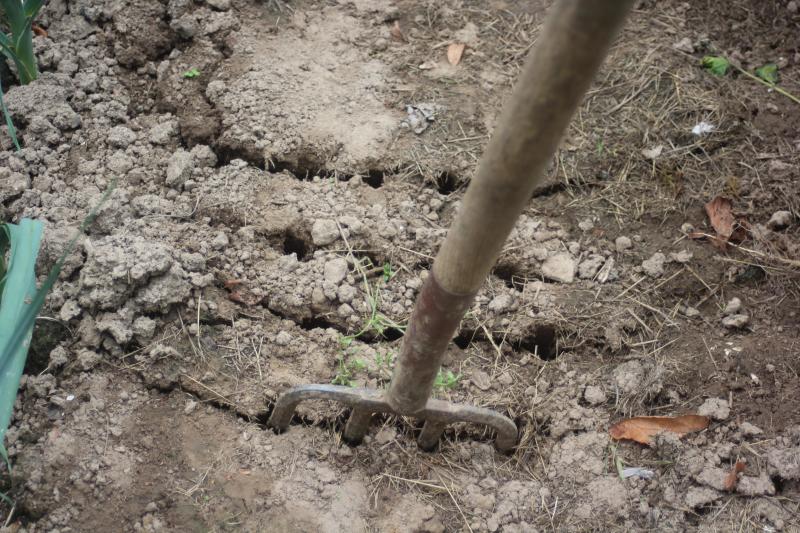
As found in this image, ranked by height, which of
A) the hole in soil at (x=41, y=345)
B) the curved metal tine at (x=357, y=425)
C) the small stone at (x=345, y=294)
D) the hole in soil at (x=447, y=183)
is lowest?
the hole in soil at (x=41, y=345)

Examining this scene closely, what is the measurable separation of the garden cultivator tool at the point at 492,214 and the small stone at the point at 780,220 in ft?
3.85

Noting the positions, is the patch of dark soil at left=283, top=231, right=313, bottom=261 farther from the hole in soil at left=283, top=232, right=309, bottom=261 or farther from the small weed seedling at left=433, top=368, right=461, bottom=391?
the small weed seedling at left=433, top=368, right=461, bottom=391

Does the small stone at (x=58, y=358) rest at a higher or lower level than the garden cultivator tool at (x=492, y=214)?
lower

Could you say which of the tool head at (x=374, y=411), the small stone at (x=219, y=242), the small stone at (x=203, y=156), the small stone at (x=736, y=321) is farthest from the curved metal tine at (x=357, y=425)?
the small stone at (x=736, y=321)

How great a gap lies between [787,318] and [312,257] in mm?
1469

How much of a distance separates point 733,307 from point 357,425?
1.21 meters

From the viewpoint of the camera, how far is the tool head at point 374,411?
1.87 m

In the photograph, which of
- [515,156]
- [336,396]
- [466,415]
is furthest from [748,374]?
[515,156]

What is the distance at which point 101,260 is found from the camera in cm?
199

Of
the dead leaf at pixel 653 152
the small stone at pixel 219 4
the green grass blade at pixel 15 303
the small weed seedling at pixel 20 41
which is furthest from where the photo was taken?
the small stone at pixel 219 4

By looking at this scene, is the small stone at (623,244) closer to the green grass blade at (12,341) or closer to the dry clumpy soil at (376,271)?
the dry clumpy soil at (376,271)

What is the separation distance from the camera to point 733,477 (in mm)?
1873

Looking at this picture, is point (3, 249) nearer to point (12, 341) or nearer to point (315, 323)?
point (12, 341)

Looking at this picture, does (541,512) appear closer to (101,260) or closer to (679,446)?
(679,446)
